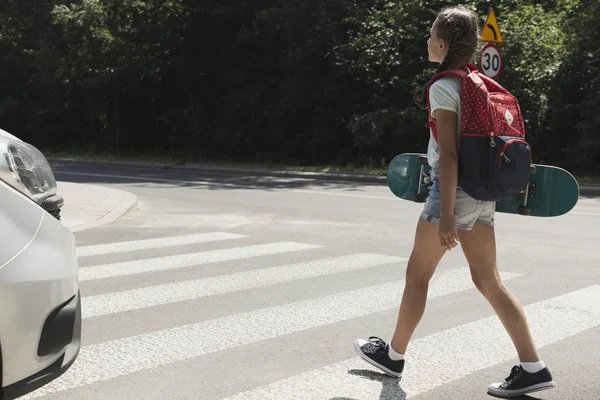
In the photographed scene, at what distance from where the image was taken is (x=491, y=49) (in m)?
17.6

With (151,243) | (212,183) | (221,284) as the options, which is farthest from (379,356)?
(212,183)

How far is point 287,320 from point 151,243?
396 centimetres

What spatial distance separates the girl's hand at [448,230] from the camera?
3955 mm

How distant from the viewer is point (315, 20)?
84.0 ft

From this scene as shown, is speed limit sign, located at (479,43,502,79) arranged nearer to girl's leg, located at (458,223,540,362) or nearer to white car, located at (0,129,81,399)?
girl's leg, located at (458,223,540,362)

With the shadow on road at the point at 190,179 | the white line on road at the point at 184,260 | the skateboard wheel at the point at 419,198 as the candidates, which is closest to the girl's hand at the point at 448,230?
the skateboard wheel at the point at 419,198

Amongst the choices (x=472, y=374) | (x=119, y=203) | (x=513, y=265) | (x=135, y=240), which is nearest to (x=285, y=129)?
(x=119, y=203)

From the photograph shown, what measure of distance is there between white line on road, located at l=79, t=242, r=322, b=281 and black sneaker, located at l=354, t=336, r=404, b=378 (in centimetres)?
344

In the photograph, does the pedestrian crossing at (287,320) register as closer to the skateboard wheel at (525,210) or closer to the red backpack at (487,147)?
the skateboard wheel at (525,210)

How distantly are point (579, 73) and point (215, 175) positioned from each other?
9398 millimetres

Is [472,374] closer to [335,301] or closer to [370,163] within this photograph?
[335,301]

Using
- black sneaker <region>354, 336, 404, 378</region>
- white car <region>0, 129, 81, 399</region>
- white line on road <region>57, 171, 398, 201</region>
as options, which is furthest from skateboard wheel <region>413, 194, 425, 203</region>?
white line on road <region>57, 171, 398, 201</region>

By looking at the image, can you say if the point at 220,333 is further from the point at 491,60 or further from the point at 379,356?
the point at 491,60

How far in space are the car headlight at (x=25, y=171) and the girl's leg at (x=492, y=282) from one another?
1953 mm
